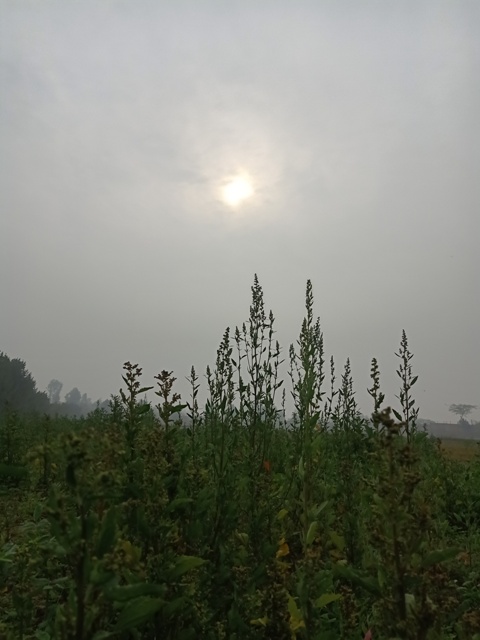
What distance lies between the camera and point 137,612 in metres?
1.35

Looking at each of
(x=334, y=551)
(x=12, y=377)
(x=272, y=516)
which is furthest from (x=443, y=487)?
(x=12, y=377)

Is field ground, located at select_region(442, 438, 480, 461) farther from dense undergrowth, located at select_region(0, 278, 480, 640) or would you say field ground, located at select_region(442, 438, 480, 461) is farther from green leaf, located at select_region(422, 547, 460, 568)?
green leaf, located at select_region(422, 547, 460, 568)

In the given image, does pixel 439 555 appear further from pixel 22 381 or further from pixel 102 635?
pixel 22 381

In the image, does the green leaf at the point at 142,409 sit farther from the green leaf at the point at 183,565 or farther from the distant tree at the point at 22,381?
the distant tree at the point at 22,381

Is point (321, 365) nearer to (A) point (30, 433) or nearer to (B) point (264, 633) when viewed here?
(B) point (264, 633)

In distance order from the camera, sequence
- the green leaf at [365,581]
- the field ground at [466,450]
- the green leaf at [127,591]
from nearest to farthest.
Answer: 1. the green leaf at [127,591]
2. the green leaf at [365,581]
3. the field ground at [466,450]

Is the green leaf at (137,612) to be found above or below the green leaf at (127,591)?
below

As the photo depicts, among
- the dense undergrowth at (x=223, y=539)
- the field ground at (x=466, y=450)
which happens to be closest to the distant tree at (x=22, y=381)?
the field ground at (x=466, y=450)

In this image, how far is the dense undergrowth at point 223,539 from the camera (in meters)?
1.31

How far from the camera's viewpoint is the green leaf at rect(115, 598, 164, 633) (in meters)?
1.34

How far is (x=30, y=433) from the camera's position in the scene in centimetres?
1245

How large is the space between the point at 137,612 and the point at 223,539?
1.46m

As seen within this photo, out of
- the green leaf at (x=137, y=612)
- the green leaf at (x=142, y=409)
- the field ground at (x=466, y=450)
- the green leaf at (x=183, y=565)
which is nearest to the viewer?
the green leaf at (x=137, y=612)

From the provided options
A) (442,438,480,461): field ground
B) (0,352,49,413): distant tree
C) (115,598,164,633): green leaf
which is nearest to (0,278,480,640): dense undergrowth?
(115,598,164,633): green leaf
